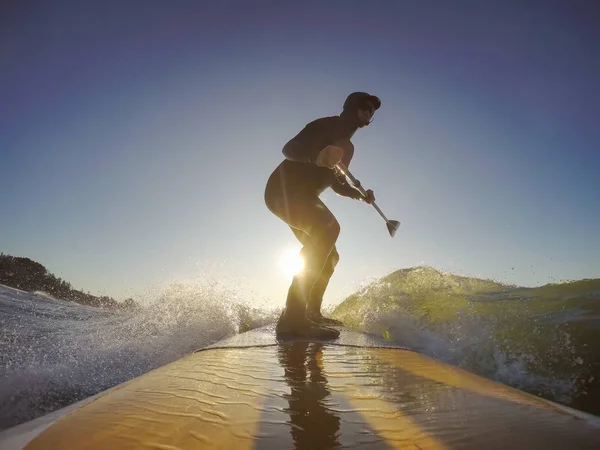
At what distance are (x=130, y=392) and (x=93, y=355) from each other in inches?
85.6

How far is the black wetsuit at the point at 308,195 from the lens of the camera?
3.20m

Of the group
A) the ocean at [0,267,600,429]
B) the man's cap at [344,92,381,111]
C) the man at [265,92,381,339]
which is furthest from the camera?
the man's cap at [344,92,381,111]

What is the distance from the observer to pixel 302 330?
3113 millimetres

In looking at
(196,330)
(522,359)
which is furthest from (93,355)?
(522,359)

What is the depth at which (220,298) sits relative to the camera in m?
6.18

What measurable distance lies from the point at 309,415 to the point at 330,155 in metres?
2.33

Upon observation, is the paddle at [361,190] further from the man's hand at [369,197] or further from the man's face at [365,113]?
the man's face at [365,113]

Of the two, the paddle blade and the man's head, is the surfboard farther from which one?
the paddle blade

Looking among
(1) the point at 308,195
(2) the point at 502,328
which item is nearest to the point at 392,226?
(2) the point at 502,328

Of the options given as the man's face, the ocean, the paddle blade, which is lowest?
the ocean

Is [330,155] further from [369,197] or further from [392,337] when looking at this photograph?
[392,337]

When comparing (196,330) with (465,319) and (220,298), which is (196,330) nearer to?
(220,298)

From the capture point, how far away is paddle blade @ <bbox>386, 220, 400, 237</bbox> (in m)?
4.70

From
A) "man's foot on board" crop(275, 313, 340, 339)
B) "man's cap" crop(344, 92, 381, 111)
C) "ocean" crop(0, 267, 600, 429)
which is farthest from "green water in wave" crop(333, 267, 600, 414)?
"man's cap" crop(344, 92, 381, 111)
